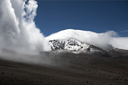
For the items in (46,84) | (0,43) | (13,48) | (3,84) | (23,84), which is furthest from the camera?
(13,48)

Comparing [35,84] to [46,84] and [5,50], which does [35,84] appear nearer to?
[46,84]

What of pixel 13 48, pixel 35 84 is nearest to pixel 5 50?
pixel 13 48

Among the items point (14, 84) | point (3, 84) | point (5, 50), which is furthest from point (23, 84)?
point (5, 50)

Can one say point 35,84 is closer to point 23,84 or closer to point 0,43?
point 23,84

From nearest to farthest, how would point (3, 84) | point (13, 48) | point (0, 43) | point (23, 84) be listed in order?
1. point (3, 84)
2. point (23, 84)
3. point (0, 43)
4. point (13, 48)

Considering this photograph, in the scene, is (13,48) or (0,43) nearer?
(0,43)

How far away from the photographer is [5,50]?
57.8 m

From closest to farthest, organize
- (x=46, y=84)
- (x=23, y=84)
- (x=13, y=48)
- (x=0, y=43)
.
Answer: (x=23, y=84)
(x=46, y=84)
(x=0, y=43)
(x=13, y=48)

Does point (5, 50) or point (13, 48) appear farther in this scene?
point (13, 48)

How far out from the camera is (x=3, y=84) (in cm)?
1123

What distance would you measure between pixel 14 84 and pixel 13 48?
2331 inches

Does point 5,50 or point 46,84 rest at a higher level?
point 5,50

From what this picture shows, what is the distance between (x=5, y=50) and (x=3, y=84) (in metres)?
51.9

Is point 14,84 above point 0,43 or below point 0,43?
below
